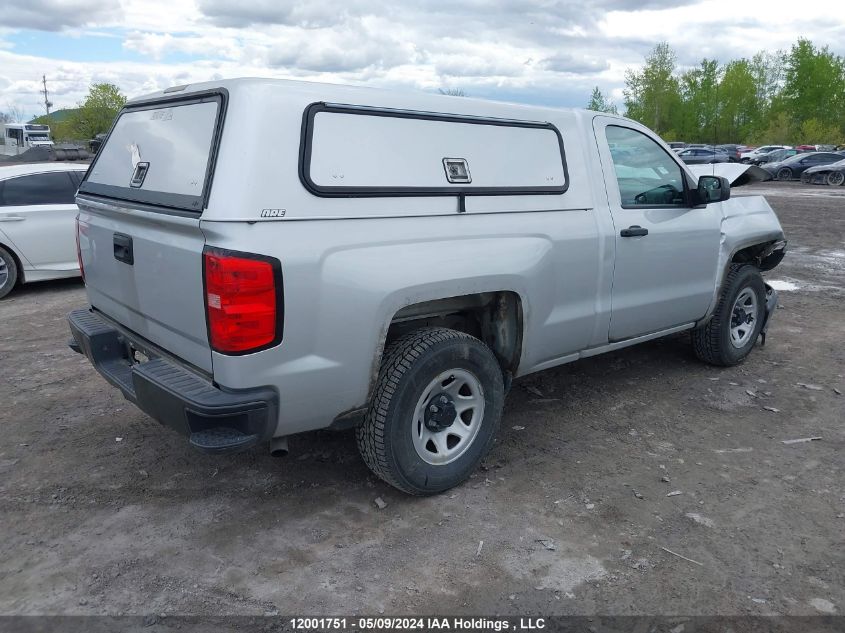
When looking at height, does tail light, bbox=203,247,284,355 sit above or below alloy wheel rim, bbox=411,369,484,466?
above

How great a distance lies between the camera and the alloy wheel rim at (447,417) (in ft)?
11.8

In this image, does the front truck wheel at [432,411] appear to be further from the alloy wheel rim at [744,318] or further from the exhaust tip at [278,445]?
the alloy wheel rim at [744,318]

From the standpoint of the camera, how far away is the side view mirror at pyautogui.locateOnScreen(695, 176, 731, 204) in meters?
4.82

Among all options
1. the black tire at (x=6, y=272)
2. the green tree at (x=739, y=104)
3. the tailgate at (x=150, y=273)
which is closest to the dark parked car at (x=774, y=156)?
the black tire at (x=6, y=272)

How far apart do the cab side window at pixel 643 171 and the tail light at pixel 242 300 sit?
2517mm

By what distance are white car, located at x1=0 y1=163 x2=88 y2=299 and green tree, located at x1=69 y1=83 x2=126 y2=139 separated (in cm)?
7206

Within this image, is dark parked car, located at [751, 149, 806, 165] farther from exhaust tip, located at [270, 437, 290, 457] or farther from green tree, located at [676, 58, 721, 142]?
green tree, located at [676, 58, 721, 142]

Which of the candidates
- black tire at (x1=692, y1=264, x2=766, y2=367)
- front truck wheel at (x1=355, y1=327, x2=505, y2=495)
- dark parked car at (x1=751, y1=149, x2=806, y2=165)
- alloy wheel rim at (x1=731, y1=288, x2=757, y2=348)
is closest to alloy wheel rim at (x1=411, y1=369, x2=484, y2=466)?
front truck wheel at (x1=355, y1=327, x2=505, y2=495)

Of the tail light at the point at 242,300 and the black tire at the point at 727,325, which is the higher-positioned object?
the tail light at the point at 242,300

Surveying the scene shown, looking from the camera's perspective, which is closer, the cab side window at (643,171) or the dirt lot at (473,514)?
the dirt lot at (473,514)

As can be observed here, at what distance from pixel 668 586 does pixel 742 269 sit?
3.35 m

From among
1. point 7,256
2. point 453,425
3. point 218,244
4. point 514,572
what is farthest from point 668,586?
point 7,256

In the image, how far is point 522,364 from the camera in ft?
13.3

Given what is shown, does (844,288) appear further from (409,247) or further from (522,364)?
(409,247)
